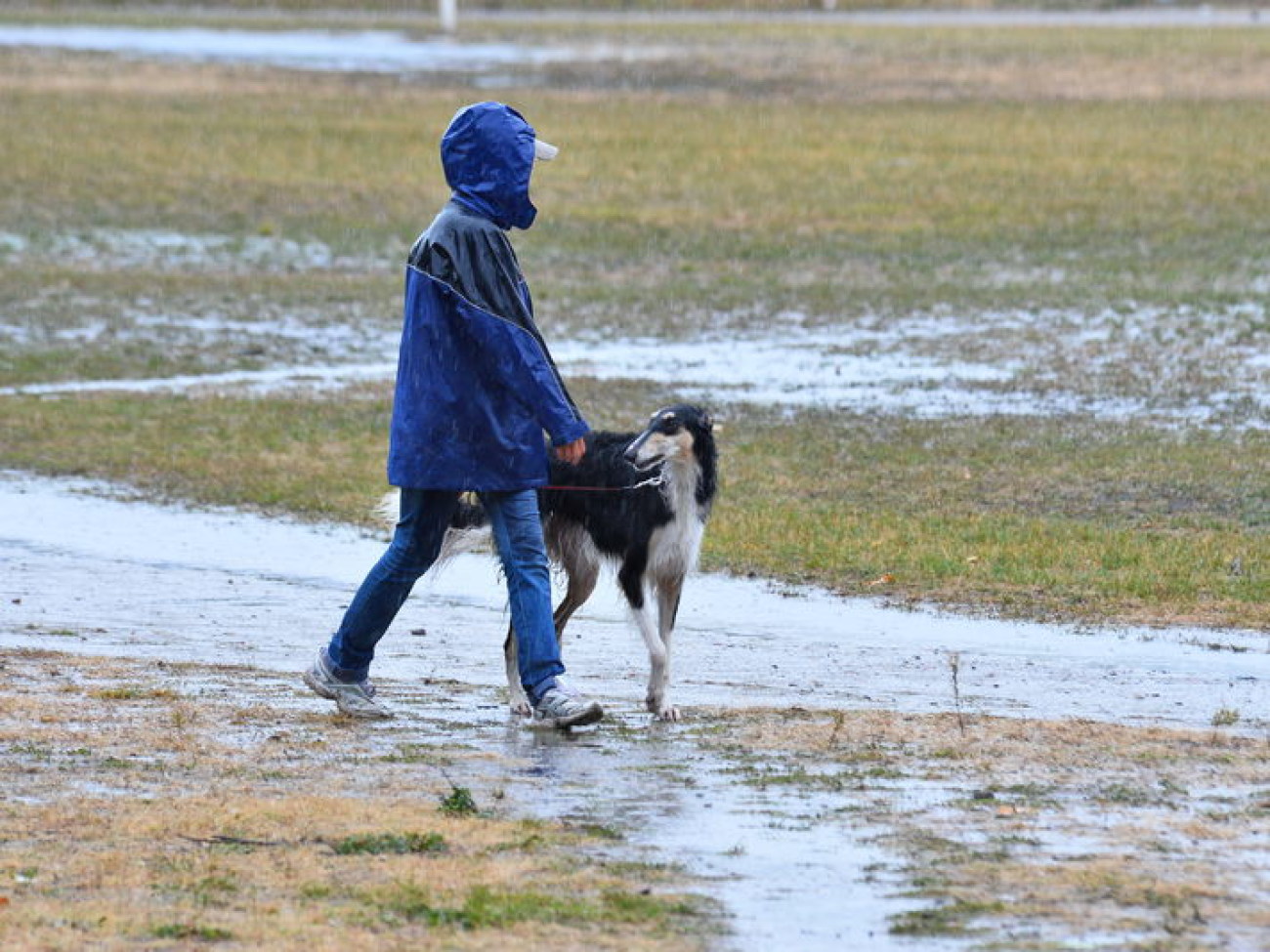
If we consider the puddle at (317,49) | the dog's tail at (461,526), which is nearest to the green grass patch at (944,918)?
the dog's tail at (461,526)

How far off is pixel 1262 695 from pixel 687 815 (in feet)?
10.1

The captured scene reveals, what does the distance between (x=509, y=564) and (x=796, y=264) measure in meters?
15.7

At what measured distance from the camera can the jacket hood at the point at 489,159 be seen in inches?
304

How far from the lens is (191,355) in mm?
19188

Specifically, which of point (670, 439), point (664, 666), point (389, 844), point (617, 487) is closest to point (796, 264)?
point (617, 487)

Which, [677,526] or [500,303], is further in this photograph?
[677,526]

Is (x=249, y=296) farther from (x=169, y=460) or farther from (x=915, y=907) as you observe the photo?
(x=915, y=907)

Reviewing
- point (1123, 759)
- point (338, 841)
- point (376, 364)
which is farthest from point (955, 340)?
point (338, 841)

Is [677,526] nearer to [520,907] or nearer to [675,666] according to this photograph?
[675,666]

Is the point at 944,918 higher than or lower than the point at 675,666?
higher

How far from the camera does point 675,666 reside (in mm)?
9727

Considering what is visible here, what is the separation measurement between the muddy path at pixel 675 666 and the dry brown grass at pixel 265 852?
0.29 metres

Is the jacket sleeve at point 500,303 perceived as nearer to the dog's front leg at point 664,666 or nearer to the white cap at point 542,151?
the white cap at point 542,151

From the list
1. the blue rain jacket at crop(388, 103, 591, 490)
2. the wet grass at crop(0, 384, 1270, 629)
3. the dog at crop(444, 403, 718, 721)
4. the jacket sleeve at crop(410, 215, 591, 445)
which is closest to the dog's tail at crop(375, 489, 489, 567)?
the dog at crop(444, 403, 718, 721)
